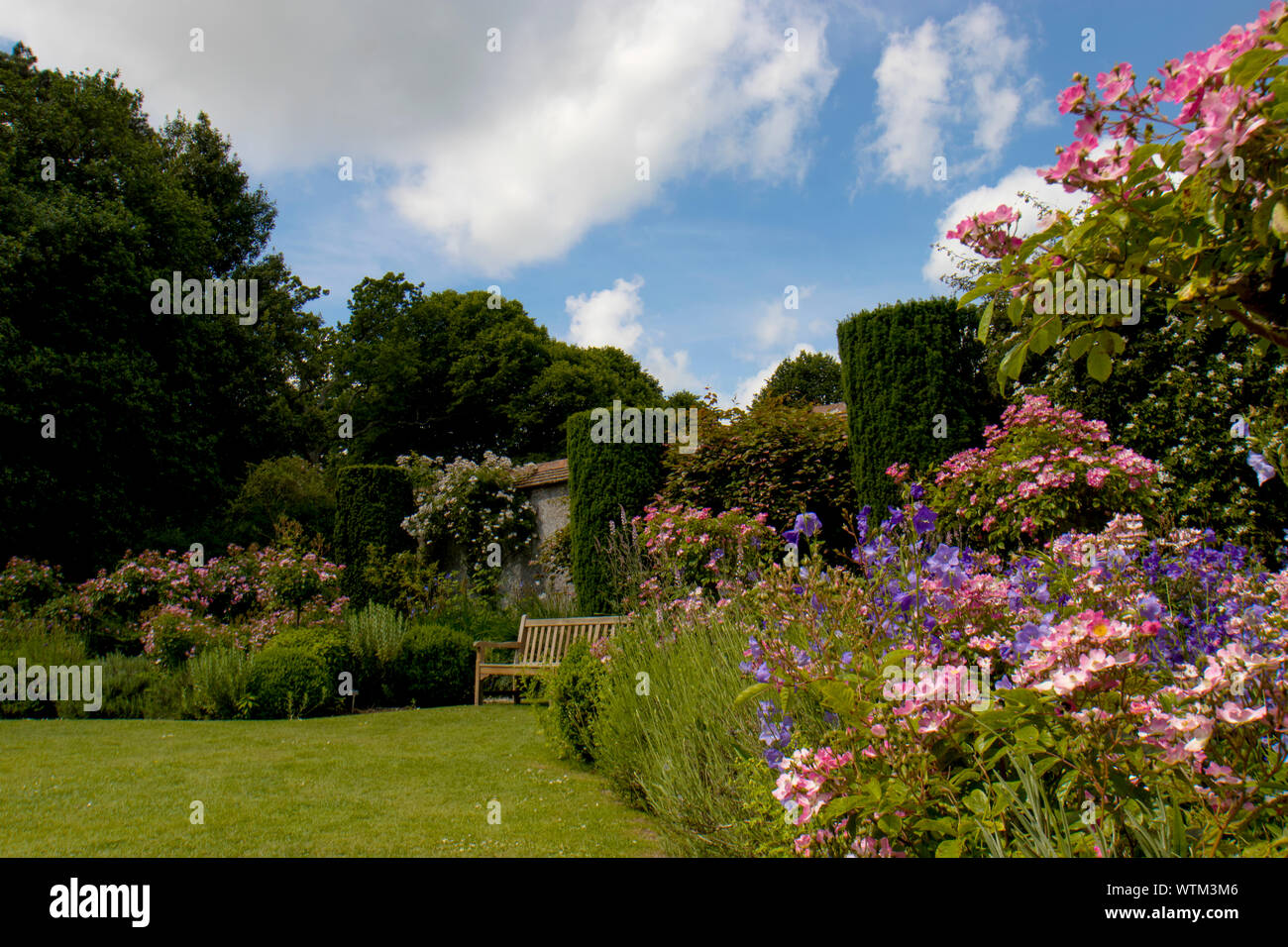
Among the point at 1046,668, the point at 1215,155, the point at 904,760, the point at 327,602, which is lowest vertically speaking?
the point at 327,602

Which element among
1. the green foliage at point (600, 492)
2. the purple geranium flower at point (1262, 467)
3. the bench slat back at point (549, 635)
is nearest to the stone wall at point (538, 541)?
the green foliage at point (600, 492)

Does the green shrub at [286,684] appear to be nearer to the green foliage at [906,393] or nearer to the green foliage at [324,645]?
the green foliage at [324,645]

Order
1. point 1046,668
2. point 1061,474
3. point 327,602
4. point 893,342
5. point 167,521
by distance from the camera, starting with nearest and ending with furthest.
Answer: point 1046,668, point 1061,474, point 893,342, point 327,602, point 167,521

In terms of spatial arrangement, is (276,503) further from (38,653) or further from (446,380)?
(446,380)

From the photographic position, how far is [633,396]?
29891 millimetres

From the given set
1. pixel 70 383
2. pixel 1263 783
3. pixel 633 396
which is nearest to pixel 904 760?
pixel 1263 783

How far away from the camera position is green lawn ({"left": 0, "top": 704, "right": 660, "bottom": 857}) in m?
3.53

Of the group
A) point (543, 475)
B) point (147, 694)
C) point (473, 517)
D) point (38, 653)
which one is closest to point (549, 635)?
point (147, 694)

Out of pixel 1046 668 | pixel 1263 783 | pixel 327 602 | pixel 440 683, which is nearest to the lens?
pixel 1263 783

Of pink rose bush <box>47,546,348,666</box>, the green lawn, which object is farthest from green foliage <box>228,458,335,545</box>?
the green lawn

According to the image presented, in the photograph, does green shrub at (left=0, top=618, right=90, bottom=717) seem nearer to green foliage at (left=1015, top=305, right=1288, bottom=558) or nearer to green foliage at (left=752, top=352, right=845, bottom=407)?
green foliage at (left=1015, top=305, right=1288, bottom=558)
